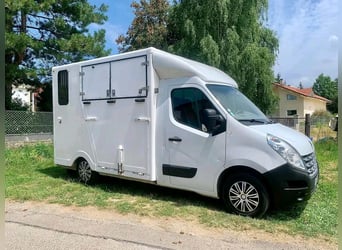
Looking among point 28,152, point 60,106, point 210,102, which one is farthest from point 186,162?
point 28,152

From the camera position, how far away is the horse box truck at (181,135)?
521 centimetres

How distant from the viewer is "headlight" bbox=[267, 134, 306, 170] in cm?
507

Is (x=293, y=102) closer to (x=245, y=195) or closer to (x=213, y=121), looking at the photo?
(x=213, y=121)

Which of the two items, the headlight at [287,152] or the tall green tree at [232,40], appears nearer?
the headlight at [287,152]

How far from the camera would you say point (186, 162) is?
6.03 m

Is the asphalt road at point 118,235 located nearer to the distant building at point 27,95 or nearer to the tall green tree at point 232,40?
the distant building at point 27,95

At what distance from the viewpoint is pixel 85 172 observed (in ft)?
25.8

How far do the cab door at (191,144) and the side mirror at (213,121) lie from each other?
69 mm

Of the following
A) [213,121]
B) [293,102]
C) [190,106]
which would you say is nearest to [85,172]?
[190,106]

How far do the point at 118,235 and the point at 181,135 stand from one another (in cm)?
214

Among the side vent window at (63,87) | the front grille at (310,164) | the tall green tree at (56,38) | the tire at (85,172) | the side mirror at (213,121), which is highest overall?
the tall green tree at (56,38)

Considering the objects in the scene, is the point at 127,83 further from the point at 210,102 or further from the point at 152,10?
the point at 152,10

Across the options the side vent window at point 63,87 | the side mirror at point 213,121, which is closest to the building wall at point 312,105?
the side vent window at point 63,87

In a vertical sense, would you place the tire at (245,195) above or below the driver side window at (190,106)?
below
